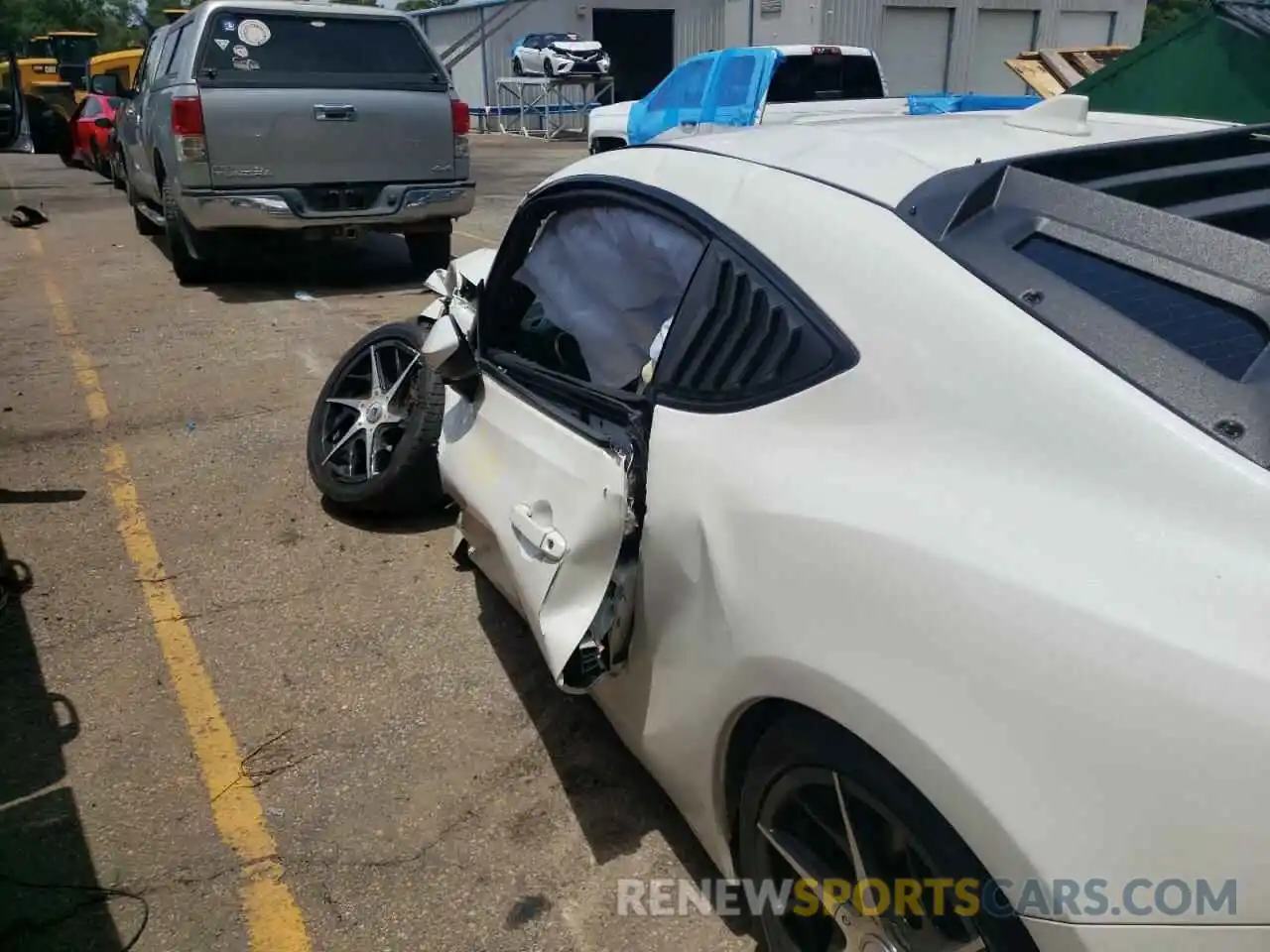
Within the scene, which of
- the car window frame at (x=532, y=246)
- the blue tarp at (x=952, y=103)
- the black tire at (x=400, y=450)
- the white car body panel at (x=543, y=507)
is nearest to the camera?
the white car body panel at (x=543, y=507)

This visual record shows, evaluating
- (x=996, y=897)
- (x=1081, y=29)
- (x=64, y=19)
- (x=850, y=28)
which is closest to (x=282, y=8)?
(x=996, y=897)

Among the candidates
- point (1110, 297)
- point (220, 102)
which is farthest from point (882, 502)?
point (220, 102)

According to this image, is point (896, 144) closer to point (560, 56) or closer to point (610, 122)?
point (610, 122)

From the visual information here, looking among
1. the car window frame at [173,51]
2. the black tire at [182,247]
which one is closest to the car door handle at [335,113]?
the black tire at [182,247]

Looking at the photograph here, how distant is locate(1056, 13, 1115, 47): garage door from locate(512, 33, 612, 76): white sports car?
12545 millimetres

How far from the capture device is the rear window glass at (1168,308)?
157cm

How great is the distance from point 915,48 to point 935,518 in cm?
2819

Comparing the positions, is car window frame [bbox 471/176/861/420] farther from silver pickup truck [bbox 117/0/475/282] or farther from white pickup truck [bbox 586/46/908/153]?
white pickup truck [bbox 586/46/908/153]

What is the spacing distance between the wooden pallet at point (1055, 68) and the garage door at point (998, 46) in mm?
15671

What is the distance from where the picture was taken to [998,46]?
27.5 metres

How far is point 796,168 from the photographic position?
→ 86.5 inches

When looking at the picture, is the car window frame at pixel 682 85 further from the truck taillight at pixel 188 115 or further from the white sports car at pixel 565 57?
the white sports car at pixel 565 57

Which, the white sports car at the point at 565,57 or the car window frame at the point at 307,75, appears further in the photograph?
the white sports car at the point at 565,57

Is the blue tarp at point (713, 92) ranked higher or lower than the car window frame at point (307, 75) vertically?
lower
